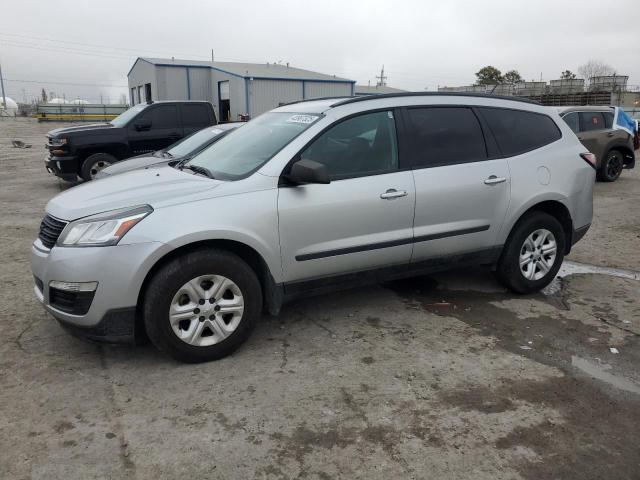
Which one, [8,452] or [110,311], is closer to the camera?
[8,452]

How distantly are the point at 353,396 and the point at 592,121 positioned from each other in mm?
10991

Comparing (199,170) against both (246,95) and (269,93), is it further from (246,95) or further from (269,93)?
(269,93)

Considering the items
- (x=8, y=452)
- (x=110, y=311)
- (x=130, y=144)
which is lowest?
(x=8, y=452)

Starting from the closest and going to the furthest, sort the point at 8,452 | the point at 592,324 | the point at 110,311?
the point at 8,452, the point at 110,311, the point at 592,324

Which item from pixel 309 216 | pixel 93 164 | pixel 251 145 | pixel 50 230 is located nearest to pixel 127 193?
pixel 50 230

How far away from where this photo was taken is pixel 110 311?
10.6 ft

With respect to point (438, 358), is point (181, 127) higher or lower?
higher

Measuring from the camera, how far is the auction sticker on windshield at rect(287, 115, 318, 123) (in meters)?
3.98

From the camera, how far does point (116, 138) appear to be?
10.7m

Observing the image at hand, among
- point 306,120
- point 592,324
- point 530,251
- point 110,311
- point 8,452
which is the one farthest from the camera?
point 530,251

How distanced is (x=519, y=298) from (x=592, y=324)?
687mm

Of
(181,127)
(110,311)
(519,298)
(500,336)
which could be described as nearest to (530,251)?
(519,298)

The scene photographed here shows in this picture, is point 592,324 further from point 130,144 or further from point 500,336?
point 130,144

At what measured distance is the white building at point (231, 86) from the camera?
95.9ft
